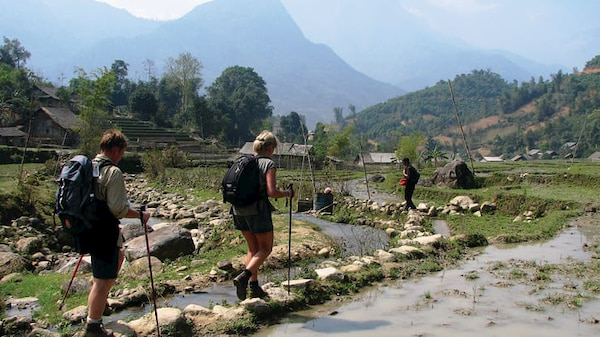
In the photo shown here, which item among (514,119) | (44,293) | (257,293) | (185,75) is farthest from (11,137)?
(514,119)

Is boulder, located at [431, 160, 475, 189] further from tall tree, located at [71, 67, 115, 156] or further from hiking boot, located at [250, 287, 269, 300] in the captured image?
tall tree, located at [71, 67, 115, 156]

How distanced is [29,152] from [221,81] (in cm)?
7849

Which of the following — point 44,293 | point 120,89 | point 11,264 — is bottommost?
point 11,264

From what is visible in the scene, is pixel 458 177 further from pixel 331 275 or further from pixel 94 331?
pixel 94 331

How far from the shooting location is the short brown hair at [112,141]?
508 centimetres

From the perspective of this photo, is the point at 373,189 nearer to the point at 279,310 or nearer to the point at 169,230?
the point at 169,230

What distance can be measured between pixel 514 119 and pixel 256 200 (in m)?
147

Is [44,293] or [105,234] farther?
[44,293]

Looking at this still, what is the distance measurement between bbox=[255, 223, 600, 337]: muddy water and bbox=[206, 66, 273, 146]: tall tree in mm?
78578

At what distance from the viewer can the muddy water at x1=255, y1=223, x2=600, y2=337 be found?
5543 millimetres

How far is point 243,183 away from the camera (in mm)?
5902

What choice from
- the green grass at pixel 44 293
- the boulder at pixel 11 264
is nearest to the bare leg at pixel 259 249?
the green grass at pixel 44 293

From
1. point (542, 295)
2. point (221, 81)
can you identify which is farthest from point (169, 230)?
point (221, 81)

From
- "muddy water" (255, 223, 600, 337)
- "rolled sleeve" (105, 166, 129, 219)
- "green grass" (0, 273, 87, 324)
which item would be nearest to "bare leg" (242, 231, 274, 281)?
"muddy water" (255, 223, 600, 337)
